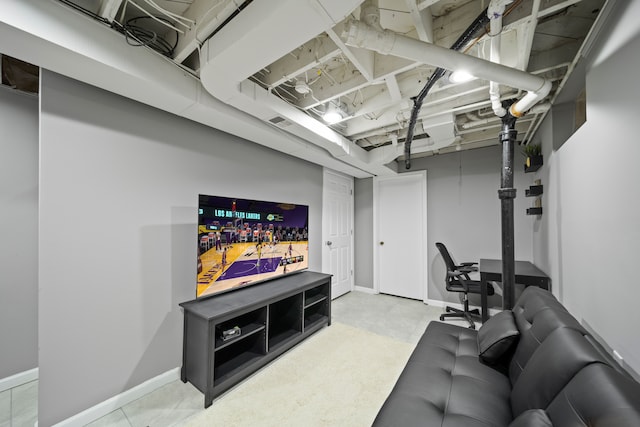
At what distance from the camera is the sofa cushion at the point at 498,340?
1459 millimetres

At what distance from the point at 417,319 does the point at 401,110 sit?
9.12 ft

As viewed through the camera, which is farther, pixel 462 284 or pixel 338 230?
pixel 338 230

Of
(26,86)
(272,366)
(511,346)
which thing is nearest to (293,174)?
(272,366)

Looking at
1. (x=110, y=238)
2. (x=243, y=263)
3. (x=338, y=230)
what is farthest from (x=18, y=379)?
(x=338, y=230)

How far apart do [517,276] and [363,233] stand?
2.60m

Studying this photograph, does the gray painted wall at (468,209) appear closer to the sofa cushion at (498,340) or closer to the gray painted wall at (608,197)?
the gray painted wall at (608,197)

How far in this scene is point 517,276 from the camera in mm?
2535

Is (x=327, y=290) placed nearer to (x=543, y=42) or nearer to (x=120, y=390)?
(x=120, y=390)

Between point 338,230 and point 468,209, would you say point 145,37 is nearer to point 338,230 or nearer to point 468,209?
point 338,230

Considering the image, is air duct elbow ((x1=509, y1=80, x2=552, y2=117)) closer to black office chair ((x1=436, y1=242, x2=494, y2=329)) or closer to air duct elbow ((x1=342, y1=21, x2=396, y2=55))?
air duct elbow ((x1=342, y1=21, x2=396, y2=55))

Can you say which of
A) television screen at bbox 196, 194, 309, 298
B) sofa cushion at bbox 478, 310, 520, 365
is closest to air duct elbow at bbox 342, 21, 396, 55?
television screen at bbox 196, 194, 309, 298

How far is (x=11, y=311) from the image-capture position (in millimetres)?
1944

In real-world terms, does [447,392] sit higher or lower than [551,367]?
lower

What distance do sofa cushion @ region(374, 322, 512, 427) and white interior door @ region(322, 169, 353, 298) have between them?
2.43 m
